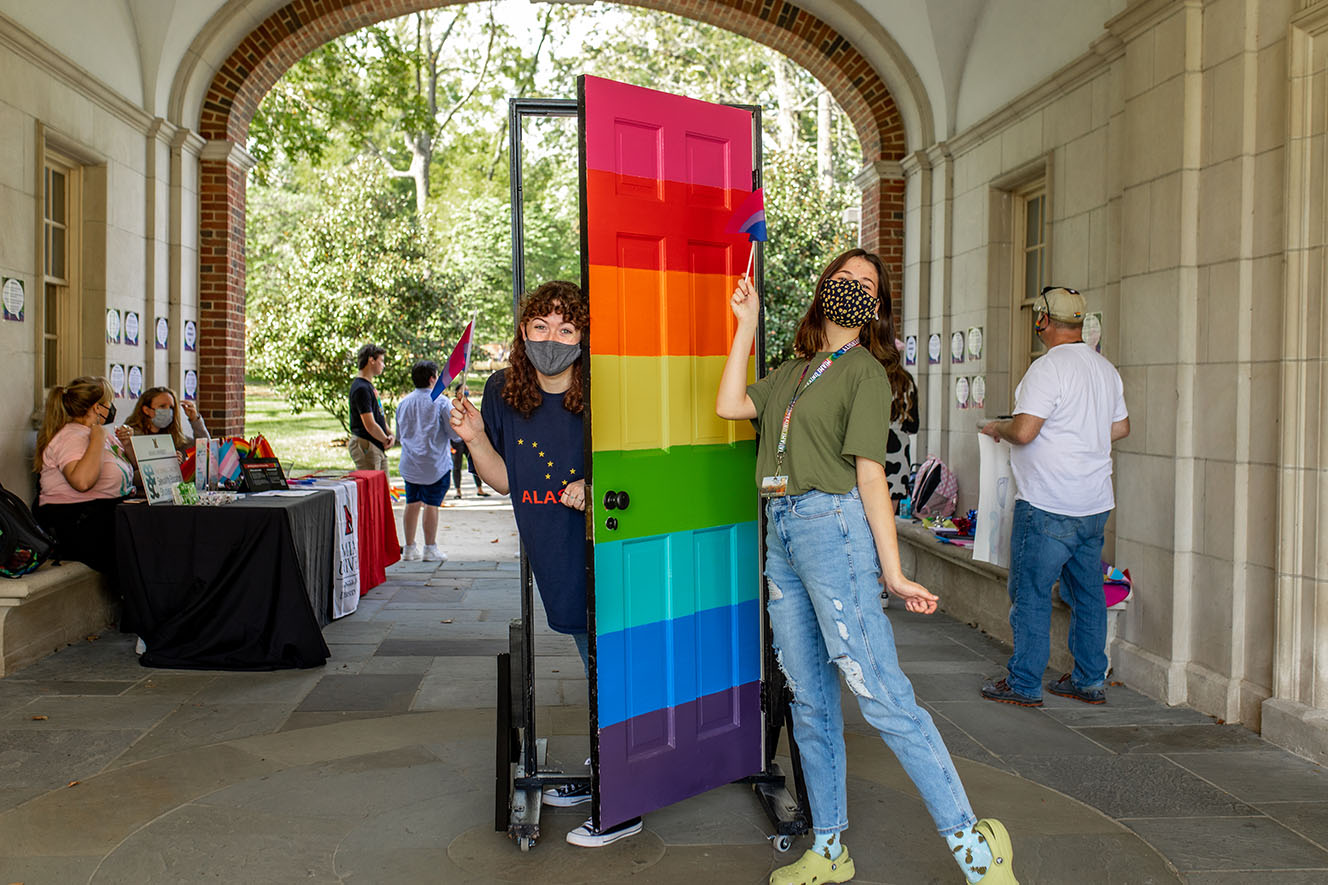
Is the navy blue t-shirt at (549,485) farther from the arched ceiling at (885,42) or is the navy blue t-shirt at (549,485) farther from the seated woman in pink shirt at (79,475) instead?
the arched ceiling at (885,42)

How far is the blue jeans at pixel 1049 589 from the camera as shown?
18.1 feet

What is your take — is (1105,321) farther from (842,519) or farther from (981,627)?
(842,519)

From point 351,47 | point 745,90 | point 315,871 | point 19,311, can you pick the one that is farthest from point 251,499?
point 745,90

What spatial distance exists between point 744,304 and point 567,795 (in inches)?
75.6

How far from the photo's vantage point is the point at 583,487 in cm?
368

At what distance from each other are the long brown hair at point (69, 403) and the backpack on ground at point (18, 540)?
0.75 meters

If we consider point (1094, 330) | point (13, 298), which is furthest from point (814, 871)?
point (13, 298)

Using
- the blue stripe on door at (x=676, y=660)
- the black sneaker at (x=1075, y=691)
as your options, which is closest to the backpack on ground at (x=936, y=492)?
the black sneaker at (x=1075, y=691)

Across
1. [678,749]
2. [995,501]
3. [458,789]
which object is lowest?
[458,789]

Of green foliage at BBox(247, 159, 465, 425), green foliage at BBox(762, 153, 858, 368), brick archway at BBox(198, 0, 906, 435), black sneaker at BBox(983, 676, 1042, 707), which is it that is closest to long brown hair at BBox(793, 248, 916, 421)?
black sneaker at BBox(983, 676, 1042, 707)

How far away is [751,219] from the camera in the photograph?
11.9 feet

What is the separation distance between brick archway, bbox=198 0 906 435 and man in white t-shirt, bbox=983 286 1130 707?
5.23 m

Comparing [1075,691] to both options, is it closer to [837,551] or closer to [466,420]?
[837,551]

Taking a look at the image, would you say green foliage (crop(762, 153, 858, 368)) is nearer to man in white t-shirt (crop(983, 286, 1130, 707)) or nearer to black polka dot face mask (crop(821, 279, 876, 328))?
man in white t-shirt (crop(983, 286, 1130, 707))
